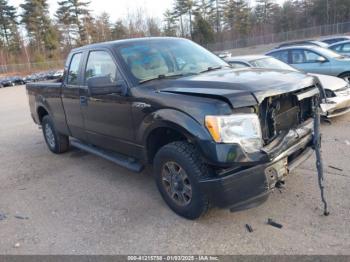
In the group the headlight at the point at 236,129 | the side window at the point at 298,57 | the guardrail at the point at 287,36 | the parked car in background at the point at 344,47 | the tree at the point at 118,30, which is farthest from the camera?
the tree at the point at 118,30

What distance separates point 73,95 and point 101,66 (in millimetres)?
882

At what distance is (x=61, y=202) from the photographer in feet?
14.3

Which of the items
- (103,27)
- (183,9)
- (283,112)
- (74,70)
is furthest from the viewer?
(183,9)

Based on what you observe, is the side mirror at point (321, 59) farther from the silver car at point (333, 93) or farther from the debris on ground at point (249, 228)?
the debris on ground at point (249, 228)

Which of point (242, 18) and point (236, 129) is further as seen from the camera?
point (242, 18)

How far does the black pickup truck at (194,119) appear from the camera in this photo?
9.79ft

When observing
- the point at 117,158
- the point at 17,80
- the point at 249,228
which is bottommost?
the point at 17,80

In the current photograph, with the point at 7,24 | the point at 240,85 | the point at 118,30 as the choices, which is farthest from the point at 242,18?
the point at 240,85

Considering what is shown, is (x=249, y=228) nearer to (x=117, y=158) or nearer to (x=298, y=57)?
(x=117, y=158)

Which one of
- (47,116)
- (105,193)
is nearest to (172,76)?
(105,193)

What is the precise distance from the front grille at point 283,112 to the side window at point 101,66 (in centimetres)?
184

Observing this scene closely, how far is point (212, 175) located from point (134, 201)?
4.55 ft

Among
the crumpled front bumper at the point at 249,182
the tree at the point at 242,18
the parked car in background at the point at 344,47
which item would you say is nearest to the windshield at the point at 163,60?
the crumpled front bumper at the point at 249,182

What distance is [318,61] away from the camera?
30.0 ft
